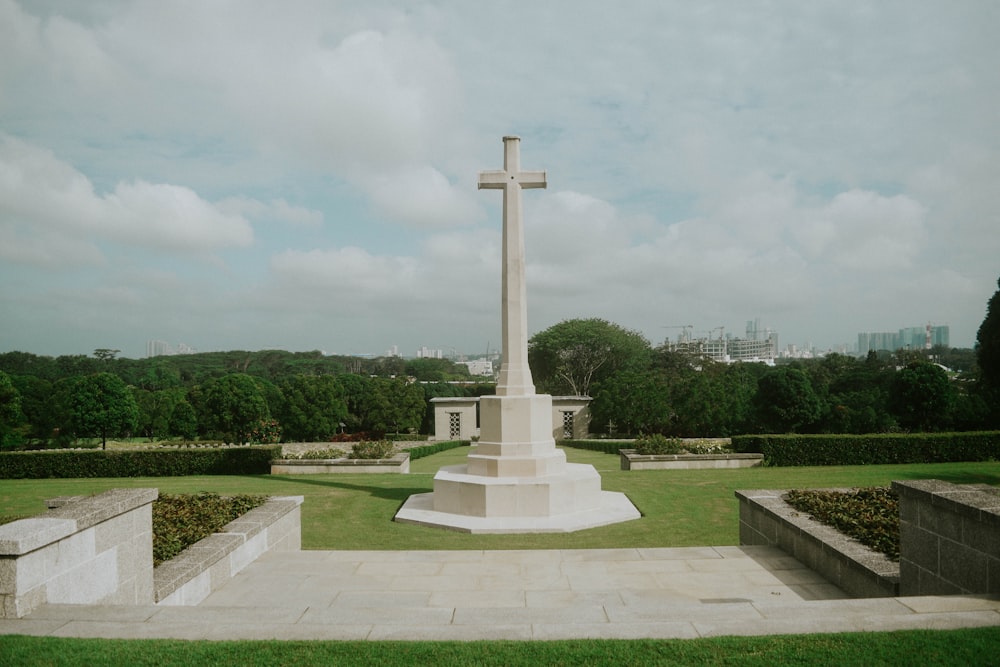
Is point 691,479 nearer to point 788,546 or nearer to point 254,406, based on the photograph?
point 788,546

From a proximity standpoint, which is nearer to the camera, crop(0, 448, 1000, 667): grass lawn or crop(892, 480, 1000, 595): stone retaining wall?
crop(0, 448, 1000, 667): grass lawn

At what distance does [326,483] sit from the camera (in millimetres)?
15930

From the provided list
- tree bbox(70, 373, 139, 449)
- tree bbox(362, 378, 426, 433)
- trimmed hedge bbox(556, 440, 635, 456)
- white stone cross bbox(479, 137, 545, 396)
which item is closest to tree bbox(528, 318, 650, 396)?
tree bbox(362, 378, 426, 433)

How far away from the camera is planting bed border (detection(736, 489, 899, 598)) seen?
19.0ft

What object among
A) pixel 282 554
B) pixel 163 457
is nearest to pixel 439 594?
pixel 282 554

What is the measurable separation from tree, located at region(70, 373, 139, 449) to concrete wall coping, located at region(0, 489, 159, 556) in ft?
113

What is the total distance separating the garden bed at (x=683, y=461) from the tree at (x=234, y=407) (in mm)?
23422

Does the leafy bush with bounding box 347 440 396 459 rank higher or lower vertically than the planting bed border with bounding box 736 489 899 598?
lower

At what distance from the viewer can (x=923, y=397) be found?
109 ft

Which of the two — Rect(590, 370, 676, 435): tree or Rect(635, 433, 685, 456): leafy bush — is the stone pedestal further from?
Rect(590, 370, 676, 435): tree

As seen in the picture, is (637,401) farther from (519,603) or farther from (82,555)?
(82,555)

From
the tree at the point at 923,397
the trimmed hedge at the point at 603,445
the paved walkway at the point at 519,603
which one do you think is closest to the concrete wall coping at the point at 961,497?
the paved walkway at the point at 519,603

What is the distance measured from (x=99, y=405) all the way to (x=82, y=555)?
35.6 meters

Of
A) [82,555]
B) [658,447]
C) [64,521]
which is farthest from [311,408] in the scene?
[64,521]
